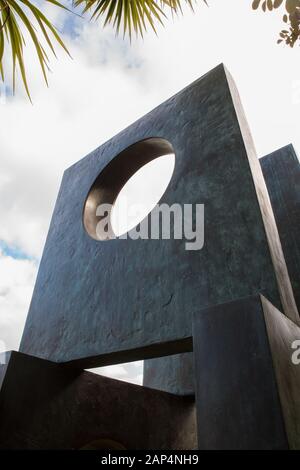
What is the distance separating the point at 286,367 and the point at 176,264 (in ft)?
4.18

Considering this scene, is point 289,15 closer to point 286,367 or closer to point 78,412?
point 286,367

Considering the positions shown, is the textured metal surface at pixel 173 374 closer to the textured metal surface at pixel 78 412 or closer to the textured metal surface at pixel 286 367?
the textured metal surface at pixel 78 412

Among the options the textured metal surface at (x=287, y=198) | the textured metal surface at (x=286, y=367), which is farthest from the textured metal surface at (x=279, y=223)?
the textured metal surface at (x=286, y=367)

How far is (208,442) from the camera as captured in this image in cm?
166

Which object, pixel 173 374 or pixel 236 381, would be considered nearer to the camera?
pixel 236 381

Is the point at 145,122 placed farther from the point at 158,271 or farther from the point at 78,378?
the point at 78,378

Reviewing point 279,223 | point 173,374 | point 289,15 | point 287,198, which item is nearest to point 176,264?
point 289,15

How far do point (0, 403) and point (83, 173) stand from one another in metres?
3.34

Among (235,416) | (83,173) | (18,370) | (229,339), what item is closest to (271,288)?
(229,339)

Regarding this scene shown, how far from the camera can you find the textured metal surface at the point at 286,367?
1551 mm

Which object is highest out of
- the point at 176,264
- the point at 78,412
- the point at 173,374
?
the point at 173,374

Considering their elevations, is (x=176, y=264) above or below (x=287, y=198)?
below

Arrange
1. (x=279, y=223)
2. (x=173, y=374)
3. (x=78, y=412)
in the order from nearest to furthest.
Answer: (x=78, y=412), (x=279, y=223), (x=173, y=374)

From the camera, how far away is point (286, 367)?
71.6 inches
